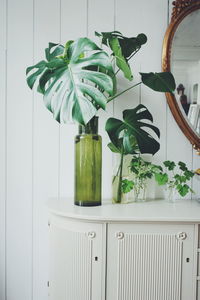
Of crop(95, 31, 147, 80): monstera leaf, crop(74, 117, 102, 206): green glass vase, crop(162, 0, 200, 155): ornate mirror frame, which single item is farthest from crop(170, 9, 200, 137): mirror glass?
crop(74, 117, 102, 206): green glass vase

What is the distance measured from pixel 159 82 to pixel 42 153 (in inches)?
31.1

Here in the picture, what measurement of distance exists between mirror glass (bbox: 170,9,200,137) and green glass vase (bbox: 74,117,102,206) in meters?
0.58

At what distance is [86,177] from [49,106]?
1.32 ft

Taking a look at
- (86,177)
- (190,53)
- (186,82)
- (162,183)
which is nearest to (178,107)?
(186,82)

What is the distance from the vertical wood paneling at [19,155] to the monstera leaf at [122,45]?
55 cm

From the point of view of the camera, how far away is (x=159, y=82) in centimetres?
178

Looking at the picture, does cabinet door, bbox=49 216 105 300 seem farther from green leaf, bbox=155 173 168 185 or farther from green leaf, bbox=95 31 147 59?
green leaf, bbox=95 31 147 59

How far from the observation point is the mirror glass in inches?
81.2

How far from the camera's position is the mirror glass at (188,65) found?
81.2 inches

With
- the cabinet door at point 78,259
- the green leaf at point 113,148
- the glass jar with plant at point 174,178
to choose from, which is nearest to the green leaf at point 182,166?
the glass jar with plant at point 174,178

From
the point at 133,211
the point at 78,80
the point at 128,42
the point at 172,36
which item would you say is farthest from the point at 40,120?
the point at 172,36

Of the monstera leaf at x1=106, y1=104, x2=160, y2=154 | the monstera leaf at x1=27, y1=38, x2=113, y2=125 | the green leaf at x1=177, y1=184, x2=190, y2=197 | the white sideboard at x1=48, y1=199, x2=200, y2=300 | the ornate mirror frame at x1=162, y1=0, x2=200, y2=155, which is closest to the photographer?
the monstera leaf at x1=27, y1=38, x2=113, y2=125

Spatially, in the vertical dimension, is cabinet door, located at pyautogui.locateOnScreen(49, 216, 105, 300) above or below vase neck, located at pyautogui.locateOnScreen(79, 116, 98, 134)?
below

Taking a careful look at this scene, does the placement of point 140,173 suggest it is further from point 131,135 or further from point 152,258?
point 152,258
